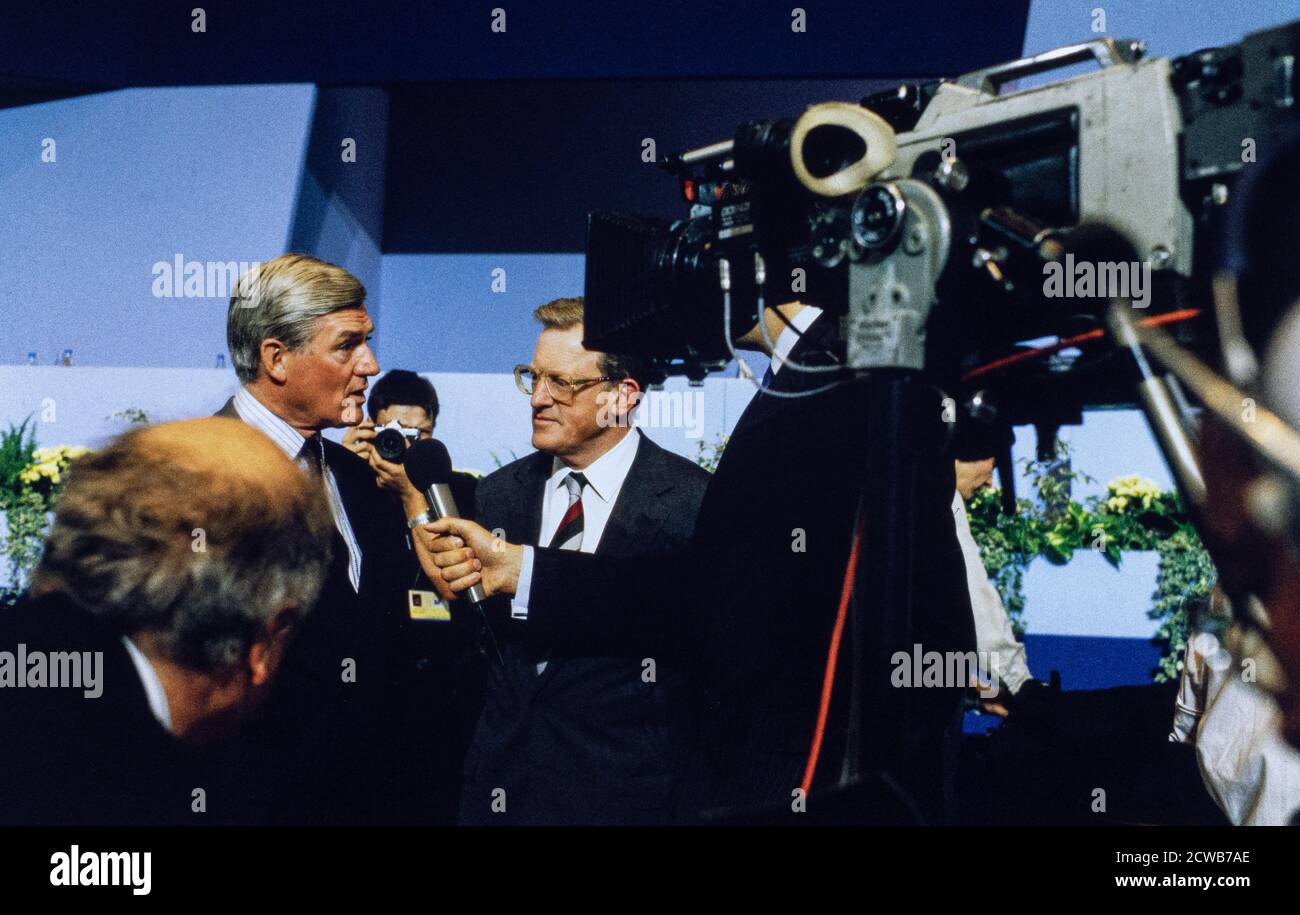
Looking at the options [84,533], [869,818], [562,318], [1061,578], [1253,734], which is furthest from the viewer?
[1061,578]

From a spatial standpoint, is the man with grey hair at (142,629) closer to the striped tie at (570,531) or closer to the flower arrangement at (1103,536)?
the striped tie at (570,531)

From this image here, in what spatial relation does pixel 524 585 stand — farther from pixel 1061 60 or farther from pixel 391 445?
pixel 1061 60

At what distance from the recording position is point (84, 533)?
3.38ft

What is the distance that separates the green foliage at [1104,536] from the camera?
2906mm

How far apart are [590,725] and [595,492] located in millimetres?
475

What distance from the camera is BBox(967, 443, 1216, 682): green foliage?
291 centimetres

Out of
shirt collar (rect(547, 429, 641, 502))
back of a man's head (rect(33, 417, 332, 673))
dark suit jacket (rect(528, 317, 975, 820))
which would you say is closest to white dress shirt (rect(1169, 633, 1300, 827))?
dark suit jacket (rect(528, 317, 975, 820))

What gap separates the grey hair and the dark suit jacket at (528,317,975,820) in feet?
3.37

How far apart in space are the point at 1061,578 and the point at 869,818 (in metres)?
2.47

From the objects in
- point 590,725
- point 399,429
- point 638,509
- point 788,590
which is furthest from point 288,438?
point 788,590

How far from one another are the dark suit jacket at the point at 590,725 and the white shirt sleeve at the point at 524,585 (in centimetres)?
10

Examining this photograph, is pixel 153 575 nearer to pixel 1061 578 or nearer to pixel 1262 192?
pixel 1262 192

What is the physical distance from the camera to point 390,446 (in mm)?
2061
